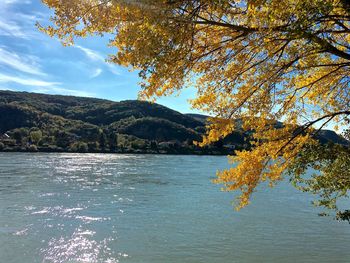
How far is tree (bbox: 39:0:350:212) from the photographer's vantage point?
5.54m

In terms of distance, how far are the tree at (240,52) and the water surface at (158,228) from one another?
35.8 ft

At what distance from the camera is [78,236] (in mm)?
21984

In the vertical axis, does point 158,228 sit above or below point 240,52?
below

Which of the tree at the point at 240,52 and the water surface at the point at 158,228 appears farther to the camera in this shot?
the water surface at the point at 158,228

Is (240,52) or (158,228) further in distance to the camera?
(158,228)

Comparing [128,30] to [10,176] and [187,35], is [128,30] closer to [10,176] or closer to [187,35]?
[187,35]

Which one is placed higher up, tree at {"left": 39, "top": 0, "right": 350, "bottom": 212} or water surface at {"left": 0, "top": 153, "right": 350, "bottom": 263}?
tree at {"left": 39, "top": 0, "right": 350, "bottom": 212}

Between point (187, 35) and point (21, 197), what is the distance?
31.6 m

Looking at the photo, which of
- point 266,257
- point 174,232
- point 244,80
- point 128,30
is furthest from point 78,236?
point 128,30

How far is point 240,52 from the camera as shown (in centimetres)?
748

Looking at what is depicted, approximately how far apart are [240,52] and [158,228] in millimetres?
18540

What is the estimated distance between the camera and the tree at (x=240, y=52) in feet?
18.2

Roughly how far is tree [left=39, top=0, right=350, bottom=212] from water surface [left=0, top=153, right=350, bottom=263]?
10.9m

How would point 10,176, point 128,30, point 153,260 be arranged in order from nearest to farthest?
1. point 128,30
2. point 153,260
3. point 10,176
